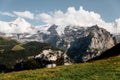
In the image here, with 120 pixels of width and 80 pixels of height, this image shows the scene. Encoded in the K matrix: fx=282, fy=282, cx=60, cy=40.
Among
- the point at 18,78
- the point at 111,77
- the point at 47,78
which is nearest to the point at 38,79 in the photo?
the point at 47,78

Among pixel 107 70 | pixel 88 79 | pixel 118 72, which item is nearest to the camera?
pixel 88 79

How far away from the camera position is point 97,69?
41.7m

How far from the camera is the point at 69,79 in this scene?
114 ft

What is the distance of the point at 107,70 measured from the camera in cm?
4047

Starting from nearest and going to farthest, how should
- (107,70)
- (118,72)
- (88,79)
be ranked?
(88,79) < (118,72) < (107,70)

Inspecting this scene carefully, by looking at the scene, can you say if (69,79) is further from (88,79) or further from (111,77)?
(111,77)

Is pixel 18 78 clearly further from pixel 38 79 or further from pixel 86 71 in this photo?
pixel 86 71

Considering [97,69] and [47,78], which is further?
[97,69]

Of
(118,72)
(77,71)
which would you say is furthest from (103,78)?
(77,71)

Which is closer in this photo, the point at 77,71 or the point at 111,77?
the point at 111,77

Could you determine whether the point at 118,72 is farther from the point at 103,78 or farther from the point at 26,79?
the point at 26,79

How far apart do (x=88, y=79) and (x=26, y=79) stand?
7.98 m

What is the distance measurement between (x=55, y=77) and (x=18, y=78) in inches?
207

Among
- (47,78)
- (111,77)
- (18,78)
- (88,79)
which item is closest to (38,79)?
(47,78)
